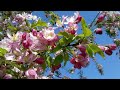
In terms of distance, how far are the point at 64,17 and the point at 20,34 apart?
0.32 m

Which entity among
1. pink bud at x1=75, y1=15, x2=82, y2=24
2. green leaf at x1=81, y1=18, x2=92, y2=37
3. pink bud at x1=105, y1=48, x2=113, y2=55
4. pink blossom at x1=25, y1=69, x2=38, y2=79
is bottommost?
pink blossom at x1=25, y1=69, x2=38, y2=79

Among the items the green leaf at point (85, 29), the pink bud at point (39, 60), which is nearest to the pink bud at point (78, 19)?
the green leaf at point (85, 29)

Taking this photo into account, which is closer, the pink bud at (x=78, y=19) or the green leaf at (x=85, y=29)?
the green leaf at (x=85, y=29)

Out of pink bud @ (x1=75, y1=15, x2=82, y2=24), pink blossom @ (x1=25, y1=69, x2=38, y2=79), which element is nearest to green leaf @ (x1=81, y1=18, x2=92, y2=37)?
pink bud @ (x1=75, y1=15, x2=82, y2=24)

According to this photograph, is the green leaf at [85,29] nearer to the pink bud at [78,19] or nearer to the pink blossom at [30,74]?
the pink bud at [78,19]

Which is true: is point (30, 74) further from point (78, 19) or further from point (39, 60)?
point (78, 19)

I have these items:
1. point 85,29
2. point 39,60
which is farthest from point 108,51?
point 39,60

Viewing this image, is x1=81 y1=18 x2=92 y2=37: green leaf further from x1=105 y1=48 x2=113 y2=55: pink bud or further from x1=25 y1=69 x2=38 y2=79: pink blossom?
x1=25 y1=69 x2=38 y2=79: pink blossom

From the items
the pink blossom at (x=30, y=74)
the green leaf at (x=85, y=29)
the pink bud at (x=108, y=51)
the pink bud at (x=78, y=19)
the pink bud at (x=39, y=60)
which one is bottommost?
the pink blossom at (x=30, y=74)

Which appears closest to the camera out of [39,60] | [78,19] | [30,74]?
[30,74]
